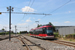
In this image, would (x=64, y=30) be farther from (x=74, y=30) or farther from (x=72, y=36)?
(x=72, y=36)

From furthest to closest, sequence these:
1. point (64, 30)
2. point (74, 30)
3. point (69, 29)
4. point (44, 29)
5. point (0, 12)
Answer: point (64, 30) < point (69, 29) < point (74, 30) < point (44, 29) < point (0, 12)

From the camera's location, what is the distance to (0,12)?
1972 centimetres

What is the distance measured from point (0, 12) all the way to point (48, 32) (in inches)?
420

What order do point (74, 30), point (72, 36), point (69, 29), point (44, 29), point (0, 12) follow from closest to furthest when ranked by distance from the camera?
point (0, 12) < point (72, 36) < point (44, 29) < point (74, 30) < point (69, 29)

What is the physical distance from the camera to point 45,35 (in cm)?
2345

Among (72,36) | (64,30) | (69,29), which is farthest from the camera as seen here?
(64,30)

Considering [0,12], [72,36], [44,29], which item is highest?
[0,12]

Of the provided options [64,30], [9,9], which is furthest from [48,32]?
[64,30]

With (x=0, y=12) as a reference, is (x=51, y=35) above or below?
below

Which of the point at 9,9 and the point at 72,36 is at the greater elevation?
the point at 9,9

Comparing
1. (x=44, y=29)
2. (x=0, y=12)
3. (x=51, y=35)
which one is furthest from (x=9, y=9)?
(x=51, y=35)

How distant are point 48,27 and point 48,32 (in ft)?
3.80

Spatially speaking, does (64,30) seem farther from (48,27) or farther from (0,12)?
(0,12)

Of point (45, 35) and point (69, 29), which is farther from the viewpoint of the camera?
point (69, 29)
